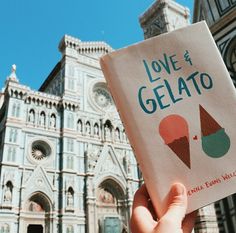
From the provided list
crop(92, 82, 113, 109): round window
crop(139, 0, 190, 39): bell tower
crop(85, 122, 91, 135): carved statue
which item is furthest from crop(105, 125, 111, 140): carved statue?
crop(139, 0, 190, 39): bell tower

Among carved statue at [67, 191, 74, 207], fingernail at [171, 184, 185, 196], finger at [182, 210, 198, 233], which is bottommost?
finger at [182, 210, 198, 233]

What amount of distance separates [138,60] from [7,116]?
72.2 feet

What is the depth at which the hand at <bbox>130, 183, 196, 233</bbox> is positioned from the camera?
4.14 feet

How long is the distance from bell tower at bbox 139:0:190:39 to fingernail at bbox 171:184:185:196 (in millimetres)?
16598

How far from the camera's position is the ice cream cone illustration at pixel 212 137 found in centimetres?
141

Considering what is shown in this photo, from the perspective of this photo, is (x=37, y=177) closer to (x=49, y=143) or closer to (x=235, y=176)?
(x=49, y=143)

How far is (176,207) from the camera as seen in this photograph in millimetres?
1311

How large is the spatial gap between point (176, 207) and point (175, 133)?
391mm

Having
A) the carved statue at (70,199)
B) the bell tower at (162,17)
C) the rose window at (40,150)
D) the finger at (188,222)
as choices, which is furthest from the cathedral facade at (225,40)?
the rose window at (40,150)

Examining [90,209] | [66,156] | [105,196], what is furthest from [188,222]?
[105,196]

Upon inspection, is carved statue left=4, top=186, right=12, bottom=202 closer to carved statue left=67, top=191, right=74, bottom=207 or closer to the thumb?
carved statue left=67, top=191, right=74, bottom=207

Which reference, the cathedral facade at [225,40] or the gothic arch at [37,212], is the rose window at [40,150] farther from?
the cathedral facade at [225,40]

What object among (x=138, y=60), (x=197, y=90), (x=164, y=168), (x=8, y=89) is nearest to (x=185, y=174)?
(x=164, y=168)

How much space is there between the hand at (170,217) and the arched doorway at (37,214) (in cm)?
2082
